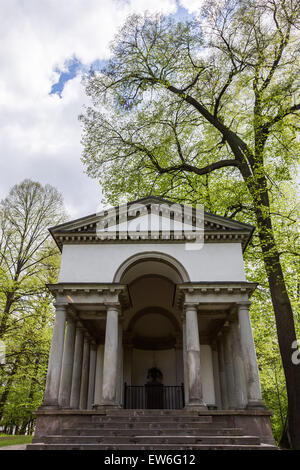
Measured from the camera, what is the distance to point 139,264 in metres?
14.8

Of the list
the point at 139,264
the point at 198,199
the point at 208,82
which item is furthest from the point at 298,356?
the point at 208,82

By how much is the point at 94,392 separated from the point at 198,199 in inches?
448

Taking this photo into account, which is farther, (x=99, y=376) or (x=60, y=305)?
(x=99, y=376)

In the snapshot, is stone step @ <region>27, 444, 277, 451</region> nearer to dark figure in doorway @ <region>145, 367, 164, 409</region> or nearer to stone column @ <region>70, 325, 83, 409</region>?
stone column @ <region>70, 325, 83, 409</region>

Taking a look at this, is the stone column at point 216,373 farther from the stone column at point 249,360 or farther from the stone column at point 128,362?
the stone column at point 249,360

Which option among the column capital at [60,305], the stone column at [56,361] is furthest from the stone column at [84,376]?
the column capital at [60,305]

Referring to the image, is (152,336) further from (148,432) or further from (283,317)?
(148,432)

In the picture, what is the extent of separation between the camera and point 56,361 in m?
12.1

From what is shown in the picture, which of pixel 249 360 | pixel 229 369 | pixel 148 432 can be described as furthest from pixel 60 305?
pixel 229 369

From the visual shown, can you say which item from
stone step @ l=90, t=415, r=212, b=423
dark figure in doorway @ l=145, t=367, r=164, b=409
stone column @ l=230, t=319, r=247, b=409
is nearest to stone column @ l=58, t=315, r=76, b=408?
stone step @ l=90, t=415, r=212, b=423

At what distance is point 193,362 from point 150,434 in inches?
120

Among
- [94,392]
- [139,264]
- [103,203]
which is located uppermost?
[103,203]

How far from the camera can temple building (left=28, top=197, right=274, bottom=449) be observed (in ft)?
33.5

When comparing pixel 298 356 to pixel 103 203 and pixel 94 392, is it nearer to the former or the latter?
pixel 94 392
